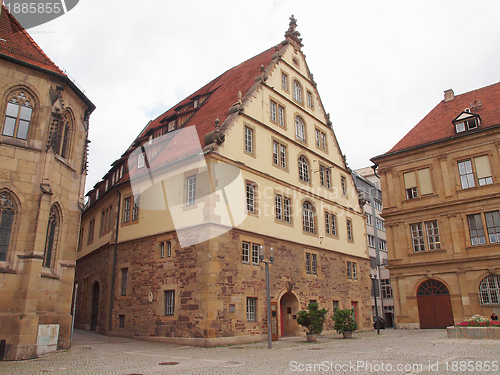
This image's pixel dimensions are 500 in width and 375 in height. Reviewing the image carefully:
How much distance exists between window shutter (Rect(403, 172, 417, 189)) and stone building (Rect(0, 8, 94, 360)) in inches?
919

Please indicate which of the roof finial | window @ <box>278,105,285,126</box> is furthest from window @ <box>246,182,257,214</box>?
the roof finial

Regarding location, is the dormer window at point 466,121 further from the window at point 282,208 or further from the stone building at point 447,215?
→ the window at point 282,208

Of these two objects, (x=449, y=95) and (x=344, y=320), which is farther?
(x=449, y=95)

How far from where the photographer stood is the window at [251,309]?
779 inches

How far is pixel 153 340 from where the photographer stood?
19797 mm

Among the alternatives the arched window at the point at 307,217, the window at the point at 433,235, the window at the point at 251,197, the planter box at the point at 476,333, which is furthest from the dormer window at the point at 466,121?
the window at the point at 251,197

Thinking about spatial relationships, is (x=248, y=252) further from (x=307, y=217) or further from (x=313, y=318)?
(x=307, y=217)

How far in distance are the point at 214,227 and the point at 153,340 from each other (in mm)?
6185

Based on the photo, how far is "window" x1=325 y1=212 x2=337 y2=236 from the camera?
1069 inches

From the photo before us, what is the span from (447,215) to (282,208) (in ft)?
42.2

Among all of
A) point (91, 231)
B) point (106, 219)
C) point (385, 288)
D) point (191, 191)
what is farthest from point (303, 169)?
point (385, 288)

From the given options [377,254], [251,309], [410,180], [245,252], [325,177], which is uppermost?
[410,180]

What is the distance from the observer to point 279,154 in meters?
24.4

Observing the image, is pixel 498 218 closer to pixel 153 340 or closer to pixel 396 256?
pixel 396 256
